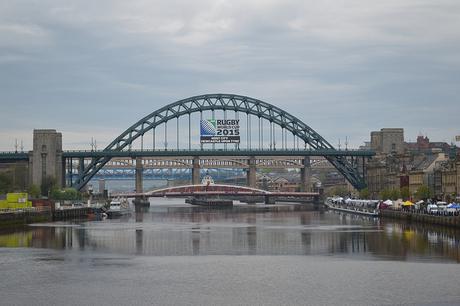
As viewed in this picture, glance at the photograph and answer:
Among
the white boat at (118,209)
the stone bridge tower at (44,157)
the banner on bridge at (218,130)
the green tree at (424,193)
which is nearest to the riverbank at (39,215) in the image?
the white boat at (118,209)

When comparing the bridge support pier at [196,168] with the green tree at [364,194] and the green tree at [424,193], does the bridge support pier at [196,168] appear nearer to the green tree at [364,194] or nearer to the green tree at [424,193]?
the green tree at [364,194]

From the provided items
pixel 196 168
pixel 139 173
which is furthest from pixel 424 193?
pixel 139 173

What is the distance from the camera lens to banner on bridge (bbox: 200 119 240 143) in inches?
7165

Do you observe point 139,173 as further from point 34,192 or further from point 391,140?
point 391,140

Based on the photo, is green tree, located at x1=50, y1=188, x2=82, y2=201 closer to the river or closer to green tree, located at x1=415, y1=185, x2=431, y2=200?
green tree, located at x1=415, y1=185, x2=431, y2=200

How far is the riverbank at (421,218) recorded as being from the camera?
9181 cm

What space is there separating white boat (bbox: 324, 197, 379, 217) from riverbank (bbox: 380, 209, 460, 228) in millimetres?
5850

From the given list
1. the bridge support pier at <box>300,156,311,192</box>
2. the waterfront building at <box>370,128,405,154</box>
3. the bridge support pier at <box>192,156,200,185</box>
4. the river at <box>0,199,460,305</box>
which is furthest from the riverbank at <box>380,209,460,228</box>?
the bridge support pier at <box>192,156,200,185</box>

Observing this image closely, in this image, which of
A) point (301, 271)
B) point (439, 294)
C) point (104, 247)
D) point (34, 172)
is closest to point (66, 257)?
point (104, 247)

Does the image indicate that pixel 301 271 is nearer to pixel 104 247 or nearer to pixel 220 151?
pixel 104 247

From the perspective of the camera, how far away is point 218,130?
18250cm

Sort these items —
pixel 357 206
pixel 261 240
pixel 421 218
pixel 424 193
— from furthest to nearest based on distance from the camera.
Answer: pixel 357 206 < pixel 424 193 < pixel 421 218 < pixel 261 240

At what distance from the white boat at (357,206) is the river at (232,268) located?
48.4 m

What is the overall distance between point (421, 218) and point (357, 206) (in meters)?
53.8
